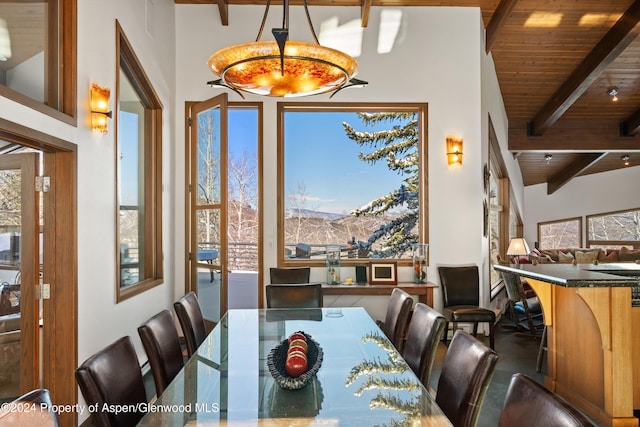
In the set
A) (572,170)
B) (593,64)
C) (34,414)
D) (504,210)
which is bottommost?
(34,414)

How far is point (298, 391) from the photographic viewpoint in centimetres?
177

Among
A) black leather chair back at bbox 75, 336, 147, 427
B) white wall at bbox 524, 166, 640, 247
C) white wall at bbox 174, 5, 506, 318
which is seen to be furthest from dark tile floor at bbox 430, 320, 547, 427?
white wall at bbox 524, 166, 640, 247

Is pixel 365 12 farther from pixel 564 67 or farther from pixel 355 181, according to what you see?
pixel 564 67

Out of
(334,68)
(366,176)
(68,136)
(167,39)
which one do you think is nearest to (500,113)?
(366,176)

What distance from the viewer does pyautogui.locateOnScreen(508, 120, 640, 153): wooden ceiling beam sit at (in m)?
8.39

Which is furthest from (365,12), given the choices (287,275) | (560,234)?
(560,234)

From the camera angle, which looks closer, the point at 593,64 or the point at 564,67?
the point at 593,64

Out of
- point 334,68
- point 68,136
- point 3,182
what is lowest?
point 3,182

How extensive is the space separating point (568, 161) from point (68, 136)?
1084 centimetres

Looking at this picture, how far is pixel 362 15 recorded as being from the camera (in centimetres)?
534

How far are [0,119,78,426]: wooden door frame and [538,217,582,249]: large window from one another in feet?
39.7

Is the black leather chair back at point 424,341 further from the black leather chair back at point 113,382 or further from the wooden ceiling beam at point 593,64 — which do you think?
the wooden ceiling beam at point 593,64

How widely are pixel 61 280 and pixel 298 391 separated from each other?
184cm

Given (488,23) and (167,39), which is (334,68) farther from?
(488,23)
